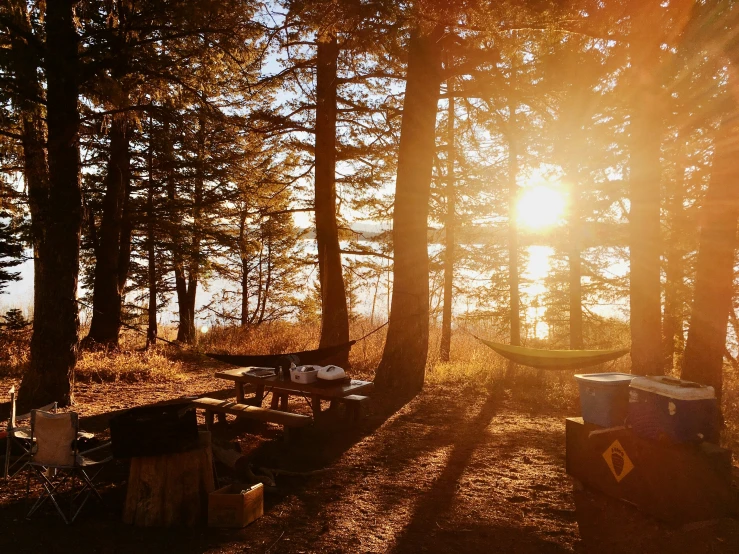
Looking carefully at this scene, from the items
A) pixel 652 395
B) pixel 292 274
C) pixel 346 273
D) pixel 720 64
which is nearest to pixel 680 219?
pixel 720 64

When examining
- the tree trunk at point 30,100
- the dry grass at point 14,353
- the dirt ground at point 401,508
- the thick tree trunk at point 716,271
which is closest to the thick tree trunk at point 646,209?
the thick tree trunk at point 716,271

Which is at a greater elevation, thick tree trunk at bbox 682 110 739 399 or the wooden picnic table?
thick tree trunk at bbox 682 110 739 399

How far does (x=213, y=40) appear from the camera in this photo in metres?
7.03

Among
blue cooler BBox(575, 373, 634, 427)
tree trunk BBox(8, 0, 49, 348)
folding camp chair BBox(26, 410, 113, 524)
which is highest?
tree trunk BBox(8, 0, 49, 348)

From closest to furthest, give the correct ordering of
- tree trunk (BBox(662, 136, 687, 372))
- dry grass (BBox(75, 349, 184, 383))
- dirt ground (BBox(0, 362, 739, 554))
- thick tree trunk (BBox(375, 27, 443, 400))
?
dirt ground (BBox(0, 362, 739, 554)) < thick tree trunk (BBox(375, 27, 443, 400)) < dry grass (BBox(75, 349, 184, 383)) < tree trunk (BBox(662, 136, 687, 372))

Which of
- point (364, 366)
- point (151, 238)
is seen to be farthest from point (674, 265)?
point (151, 238)

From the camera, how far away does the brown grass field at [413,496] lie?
319 centimetres

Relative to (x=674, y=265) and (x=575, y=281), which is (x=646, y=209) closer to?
(x=575, y=281)

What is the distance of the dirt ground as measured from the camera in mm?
3170

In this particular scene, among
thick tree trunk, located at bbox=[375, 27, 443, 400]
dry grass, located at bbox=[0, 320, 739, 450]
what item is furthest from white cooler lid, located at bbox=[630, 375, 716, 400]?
thick tree trunk, located at bbox=[375, 27, 443, 400]

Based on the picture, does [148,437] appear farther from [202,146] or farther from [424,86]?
[202,146]

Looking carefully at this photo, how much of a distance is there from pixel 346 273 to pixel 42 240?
6.90m

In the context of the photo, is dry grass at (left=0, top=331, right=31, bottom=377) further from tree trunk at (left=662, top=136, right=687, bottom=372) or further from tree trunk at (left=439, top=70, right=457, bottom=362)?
tree trunk at (left=662, top=136, right=687, bottom=372)

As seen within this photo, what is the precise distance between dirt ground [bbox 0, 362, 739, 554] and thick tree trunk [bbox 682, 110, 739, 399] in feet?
5.60
